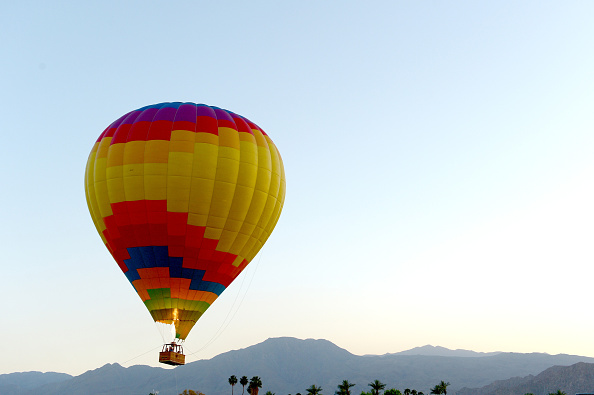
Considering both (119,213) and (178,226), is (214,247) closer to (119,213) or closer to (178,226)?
(178,226)

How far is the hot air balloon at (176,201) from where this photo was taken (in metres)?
35.6

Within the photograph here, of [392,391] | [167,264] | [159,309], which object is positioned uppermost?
[167,264]

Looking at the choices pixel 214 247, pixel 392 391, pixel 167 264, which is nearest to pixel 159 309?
pixel 167 264

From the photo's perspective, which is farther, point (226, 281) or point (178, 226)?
point (226, 281)

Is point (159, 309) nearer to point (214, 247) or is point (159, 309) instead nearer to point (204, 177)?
point (214, 247)

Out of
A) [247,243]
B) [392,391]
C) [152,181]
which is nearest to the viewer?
[152,181]

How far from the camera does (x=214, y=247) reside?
1457 inches

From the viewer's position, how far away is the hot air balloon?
117ft

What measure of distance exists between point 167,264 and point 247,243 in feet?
19.1

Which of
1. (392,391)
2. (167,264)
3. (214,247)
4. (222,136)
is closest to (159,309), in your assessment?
(167,264)

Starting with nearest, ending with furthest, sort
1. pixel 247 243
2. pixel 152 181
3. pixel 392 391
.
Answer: pixel 152 181
pixel 247 243
pixel 392 391

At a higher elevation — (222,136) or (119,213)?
(222,136)

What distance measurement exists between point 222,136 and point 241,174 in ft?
9.43

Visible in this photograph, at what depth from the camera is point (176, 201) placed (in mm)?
35438
